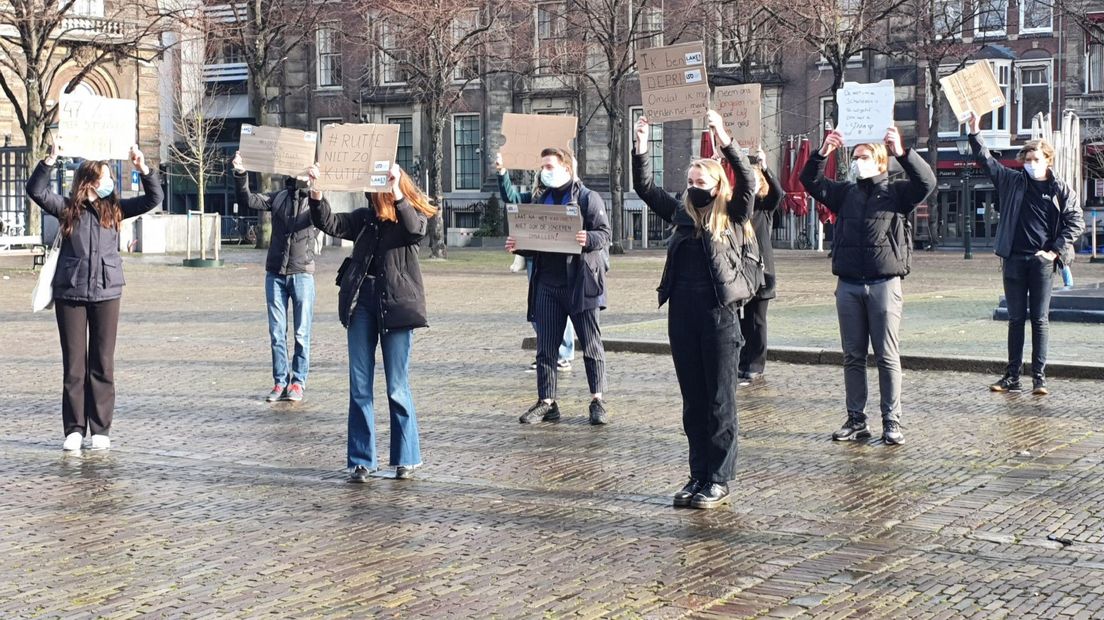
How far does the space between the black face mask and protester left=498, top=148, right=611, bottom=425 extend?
8.70 feet

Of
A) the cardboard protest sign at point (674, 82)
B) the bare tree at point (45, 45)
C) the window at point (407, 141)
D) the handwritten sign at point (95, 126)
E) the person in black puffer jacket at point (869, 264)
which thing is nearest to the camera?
the person in black puffer jacket at point (869, 264)

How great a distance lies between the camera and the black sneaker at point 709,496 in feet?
24.1

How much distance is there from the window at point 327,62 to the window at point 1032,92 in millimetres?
23403

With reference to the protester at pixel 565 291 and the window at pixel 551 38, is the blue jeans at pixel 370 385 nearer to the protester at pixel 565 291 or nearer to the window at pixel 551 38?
the protester at pixel 565 291

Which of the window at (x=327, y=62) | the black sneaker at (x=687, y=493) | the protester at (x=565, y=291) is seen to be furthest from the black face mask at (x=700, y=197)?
the window at (x=327, y=62)

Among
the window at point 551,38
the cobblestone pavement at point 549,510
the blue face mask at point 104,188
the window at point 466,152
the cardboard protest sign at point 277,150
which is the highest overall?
the window at point 551,38

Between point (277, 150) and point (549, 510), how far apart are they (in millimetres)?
4179

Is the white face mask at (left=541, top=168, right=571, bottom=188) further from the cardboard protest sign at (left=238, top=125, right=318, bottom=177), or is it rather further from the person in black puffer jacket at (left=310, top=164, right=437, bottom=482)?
the person in black puffer jacket at (left=310, top=164, right=437, bottom=482)

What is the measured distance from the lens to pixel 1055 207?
1138 cm

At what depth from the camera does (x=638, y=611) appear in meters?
5.52

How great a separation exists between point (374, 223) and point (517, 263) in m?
8.07

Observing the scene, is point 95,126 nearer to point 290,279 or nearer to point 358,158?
point 290,279

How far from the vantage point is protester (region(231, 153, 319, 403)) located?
1134 cm

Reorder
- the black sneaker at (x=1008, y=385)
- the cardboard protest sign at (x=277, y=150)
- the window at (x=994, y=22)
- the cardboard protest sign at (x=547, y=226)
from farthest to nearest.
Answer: the window at (x=994, y=22) → the black sneaker at (x=1008, y=385) → the cardboard protest sign at (x=277, y=150) → the cardboard protest sign at (x=547, y=226)
